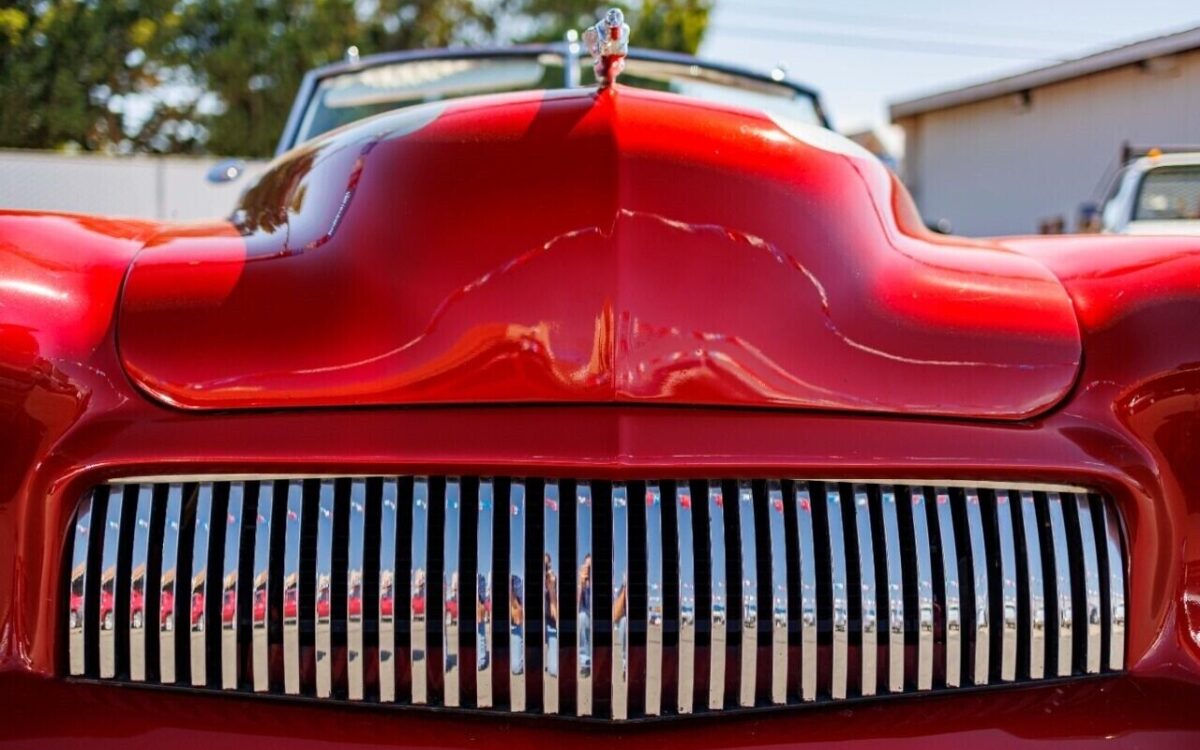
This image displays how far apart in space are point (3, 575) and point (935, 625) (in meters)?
1.07

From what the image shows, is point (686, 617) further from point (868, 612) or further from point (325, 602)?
point (325, 602)

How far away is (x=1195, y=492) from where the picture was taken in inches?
51.9

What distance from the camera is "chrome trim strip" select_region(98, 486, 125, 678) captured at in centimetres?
126

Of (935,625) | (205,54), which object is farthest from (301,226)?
(205,54)

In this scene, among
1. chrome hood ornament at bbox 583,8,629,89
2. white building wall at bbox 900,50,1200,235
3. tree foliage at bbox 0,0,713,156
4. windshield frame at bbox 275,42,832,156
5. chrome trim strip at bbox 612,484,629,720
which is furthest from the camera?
tree foliage at bbox 0,0,713,156

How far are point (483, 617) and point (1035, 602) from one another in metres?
0.64

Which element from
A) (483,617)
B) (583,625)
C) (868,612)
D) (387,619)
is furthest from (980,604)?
(387,619)

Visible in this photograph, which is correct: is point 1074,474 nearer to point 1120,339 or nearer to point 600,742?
point 1120,339

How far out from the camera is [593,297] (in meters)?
1.31

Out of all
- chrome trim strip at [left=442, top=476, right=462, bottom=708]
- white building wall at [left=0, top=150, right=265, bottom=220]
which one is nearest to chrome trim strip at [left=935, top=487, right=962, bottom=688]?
chrome trim strip at [left=442, top=476, right=462, bottom=708]

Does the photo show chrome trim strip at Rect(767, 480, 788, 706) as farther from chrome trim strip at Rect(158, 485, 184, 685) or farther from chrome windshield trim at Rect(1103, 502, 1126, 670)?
chrome trim strip at Rect(158, 485, 184, 685)

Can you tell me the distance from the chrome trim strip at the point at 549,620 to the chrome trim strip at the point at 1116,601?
2.13 feet

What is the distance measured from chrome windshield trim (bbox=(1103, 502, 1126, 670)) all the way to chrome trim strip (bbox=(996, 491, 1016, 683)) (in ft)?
0.37

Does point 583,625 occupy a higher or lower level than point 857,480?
lower
